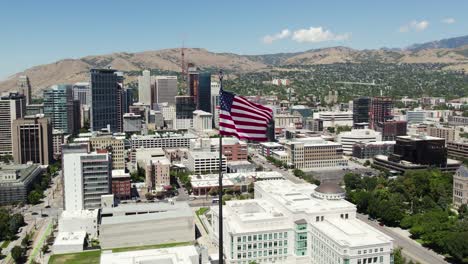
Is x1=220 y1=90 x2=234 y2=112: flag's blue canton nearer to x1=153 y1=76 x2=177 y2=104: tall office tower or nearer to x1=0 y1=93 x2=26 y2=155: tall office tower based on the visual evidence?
x1=0 y1=93 x2=26 y2=155: tall office tower

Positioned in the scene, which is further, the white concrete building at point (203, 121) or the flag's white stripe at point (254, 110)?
the white concrete building at point (203, 121)

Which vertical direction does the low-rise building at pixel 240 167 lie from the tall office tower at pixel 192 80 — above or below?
below

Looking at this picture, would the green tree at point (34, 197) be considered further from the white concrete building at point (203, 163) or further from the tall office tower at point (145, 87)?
the tall office tower at point (145, 87)

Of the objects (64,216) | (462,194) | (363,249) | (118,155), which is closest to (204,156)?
(118,155)

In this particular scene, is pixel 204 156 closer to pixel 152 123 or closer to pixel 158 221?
pixel 158 221

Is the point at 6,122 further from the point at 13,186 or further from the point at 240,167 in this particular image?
the point at 240,167

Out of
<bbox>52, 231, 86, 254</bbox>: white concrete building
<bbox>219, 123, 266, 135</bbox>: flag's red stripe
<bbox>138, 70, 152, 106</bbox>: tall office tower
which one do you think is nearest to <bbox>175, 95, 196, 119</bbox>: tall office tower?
<bbox>138, 70, 152, 106</bbox>: tall office tower

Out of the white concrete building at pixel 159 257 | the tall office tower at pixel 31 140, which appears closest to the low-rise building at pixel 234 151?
the tall office tower at pixel 31 140
